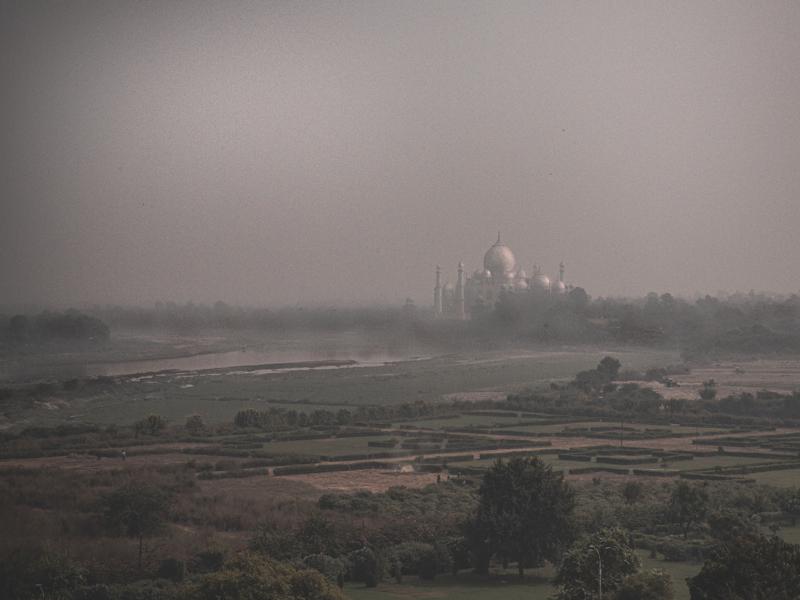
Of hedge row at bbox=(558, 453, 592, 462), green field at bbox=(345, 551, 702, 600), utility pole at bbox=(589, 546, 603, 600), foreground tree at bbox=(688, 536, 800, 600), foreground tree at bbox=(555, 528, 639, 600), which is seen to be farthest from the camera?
hedge row at bbox=(558, 453, 592, 462)

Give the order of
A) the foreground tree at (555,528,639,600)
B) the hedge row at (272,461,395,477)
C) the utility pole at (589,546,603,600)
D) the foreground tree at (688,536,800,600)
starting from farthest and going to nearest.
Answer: the hedge row at (272,461,395,477) < the foreground tree at (555,528,639,600) < the utility pole at (589,546,603,600) < the foreground tree at (688,536,800,600)

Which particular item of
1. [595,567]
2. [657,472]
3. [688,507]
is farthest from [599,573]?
[657,472]

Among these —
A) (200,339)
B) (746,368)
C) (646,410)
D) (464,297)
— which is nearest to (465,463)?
(646,410)

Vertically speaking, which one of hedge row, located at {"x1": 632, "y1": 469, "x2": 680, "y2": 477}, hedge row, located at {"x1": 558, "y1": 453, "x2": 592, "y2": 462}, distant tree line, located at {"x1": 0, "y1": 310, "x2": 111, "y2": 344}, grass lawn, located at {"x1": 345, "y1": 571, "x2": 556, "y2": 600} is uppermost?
distant tree line, located at {"x1": 0, "y1": 310, "x2": 111, "y2": 344}

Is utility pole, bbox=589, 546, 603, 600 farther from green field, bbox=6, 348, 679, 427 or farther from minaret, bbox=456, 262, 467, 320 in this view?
minaret, bbox=456, 262, 467, 320

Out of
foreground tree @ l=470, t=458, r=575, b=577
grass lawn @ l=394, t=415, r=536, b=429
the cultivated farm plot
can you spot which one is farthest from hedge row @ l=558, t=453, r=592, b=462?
foreground tree @ l=470, t=458, r=575, b=577

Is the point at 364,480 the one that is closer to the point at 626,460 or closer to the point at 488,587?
the point at 626,460

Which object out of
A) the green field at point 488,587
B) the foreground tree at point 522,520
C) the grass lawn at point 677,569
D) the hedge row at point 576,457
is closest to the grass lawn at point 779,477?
the hedge row at point 576,457

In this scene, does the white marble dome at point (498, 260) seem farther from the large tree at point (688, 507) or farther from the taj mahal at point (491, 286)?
the large tree at point (688, 507)
